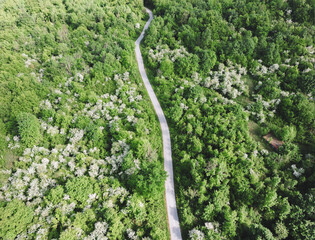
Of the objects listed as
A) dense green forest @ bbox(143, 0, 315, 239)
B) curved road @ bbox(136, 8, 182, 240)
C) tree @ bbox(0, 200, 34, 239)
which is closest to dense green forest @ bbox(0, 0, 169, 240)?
tree @ bbox(0, 200, 34, 239)

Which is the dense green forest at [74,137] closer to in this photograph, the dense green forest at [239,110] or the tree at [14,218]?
the tree at [14,218]

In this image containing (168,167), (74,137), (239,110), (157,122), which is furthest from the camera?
(157,122)

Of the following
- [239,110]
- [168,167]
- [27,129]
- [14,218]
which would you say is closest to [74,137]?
[27,129]

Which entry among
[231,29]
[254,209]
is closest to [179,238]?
[254,209]

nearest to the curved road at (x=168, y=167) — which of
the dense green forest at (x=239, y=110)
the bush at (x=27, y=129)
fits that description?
the dense green forest at (x=239, y=110)

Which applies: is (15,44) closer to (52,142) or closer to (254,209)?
(52,142)

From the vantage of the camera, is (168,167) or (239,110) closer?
(168,167)

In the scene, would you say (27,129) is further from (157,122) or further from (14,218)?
(157,122)
